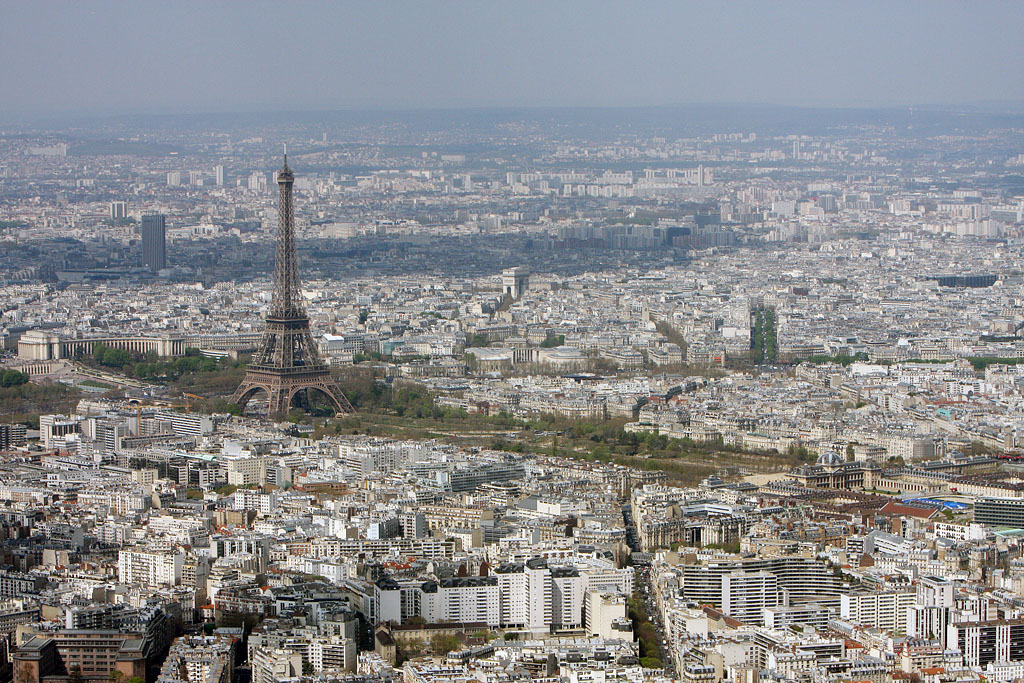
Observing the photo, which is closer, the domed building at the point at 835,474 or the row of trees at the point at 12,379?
the domed building at the point at 835,474

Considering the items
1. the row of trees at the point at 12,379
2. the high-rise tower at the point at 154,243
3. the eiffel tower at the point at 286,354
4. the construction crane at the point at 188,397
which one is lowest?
the high-rise tower at the point at 154,243

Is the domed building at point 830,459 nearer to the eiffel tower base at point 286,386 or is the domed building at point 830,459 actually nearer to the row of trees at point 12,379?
the eiffel tower base at point 286,386

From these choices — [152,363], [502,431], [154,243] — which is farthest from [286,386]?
[154,243]

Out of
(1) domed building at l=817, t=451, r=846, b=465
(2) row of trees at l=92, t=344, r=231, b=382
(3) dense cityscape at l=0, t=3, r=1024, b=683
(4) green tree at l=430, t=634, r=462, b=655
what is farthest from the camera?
(2) row of trees at l=92, t=344, r=231, b=382

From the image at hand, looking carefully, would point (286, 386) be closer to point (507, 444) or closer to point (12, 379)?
point (12, 379)

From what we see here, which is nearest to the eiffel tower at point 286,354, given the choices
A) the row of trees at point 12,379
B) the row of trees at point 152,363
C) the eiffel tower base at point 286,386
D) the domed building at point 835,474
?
the eiffel tower base at point 286,386

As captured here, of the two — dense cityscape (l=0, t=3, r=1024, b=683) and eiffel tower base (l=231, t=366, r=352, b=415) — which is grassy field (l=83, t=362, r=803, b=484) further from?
eiffel tower base (l=231, t=366, r=352, b=415)

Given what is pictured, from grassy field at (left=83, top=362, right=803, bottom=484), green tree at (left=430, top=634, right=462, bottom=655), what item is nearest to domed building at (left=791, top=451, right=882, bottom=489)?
grassy field at (left=83, top=362, right=803, bottom=484)

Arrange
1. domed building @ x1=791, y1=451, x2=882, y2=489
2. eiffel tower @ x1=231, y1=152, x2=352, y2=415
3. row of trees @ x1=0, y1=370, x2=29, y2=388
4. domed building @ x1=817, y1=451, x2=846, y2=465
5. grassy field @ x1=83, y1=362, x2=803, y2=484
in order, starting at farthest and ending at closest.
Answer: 1. row of trees @ x1=0, y1=370, x2=29, y2=388
2. eiffel tower @ x1=231, y1=152, x2=352, y2=415
3. grassy field @ x1=83, y1=362, x2=803, y2=484
4. domed building @ x1=817, y1=451, x2=846, y2=465
5. domed building @ x1=791, y1=451, x2=882, y2=489
